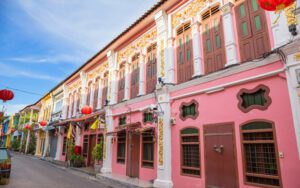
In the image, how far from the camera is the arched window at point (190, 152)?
7.52 meters

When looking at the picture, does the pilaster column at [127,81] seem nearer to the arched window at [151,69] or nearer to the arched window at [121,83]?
the arched window at [121,83]

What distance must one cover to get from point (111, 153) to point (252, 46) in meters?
9.64

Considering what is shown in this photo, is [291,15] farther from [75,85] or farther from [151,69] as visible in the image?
[75,85]

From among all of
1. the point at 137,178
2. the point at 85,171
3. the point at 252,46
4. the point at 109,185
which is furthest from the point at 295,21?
the point at 85,171

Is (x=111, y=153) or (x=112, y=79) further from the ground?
(x=112, y=79)

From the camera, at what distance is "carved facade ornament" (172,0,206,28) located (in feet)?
28.4

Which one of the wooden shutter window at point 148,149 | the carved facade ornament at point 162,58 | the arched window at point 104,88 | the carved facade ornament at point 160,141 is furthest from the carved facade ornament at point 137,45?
the wooden shutter window at point 148,149

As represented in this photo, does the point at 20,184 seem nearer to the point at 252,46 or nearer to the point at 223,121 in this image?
the point at 223,121

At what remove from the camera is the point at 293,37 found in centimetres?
Answer: 554

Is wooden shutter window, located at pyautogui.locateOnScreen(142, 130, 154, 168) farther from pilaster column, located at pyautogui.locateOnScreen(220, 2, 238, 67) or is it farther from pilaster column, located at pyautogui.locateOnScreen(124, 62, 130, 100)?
pilaster column, located at pyautogui.locateOnScreen(220, 2, 238, 67)

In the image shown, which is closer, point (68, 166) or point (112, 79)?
point (112, 79)

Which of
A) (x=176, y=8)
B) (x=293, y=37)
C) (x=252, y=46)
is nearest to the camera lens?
(x=293, y=37)

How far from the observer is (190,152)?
25.7ft

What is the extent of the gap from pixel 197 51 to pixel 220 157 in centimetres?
421
